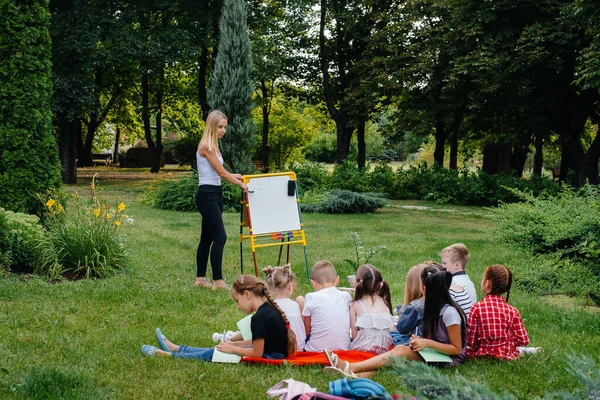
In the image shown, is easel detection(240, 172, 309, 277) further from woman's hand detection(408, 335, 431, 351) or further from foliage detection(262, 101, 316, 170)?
foliage detection(262, 101, 316, 170)

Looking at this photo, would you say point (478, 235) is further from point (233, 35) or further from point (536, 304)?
point (233, 35)

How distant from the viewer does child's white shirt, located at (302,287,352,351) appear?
4953 mm

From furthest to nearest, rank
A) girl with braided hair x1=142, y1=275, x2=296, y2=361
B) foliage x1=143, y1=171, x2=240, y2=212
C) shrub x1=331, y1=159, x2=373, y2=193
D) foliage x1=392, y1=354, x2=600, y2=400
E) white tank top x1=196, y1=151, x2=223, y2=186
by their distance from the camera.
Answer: shrub x1=331, y1=159, x2=373, y2=193
foliage x1=143, y1=171, x2=240, y2=212
white tank top x1=196, y1=151, x2=223, y2=186
girl with braided hair x1=142, y1=275, x2=296, y2=361
foliage x1=392, y1=354, x2=600, y2=400

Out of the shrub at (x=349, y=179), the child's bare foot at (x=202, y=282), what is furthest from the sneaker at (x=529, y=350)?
the shrub at (x=349, y=179)

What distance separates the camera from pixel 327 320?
495 cm

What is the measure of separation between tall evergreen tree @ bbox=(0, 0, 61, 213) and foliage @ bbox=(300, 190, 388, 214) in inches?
326

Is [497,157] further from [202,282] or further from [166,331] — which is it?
[166,331]

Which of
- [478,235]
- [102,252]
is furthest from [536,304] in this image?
[478,235]

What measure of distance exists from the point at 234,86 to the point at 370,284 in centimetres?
1228

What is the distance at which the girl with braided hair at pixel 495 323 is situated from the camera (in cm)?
481

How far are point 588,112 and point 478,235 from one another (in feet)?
32.1

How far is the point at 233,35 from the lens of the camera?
16.5m

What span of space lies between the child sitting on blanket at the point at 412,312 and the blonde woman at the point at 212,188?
258 centimetres

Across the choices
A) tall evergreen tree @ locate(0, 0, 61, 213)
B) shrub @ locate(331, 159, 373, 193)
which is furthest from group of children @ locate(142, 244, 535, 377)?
shrub @ locate(331, 159, 373, 193)
